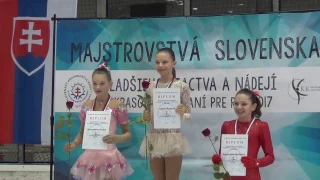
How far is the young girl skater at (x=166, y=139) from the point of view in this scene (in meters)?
4.49

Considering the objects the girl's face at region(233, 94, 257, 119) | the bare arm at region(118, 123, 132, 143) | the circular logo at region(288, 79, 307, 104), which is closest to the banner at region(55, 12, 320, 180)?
the circular logo at region(288, 79, 307, 104)

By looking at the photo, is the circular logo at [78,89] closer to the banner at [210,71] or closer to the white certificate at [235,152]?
the banner at [210,71]

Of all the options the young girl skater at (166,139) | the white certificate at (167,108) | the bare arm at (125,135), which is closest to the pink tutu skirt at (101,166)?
the bare arm at (125,135)

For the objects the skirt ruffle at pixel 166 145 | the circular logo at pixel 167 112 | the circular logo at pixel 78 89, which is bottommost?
the skirt ruffle at pixel 166 145

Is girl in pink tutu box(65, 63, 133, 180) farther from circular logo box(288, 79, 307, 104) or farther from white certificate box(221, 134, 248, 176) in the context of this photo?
circular logo box(288, 79, 307, 104)

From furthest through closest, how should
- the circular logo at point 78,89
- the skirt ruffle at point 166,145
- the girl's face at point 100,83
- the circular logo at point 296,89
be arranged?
the circular logo at point 78,89 → the circular logo at point 296,89 → the girl's face at point 100,83 → the skirt ruffle at point 166,145

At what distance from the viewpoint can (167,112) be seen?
14.8 feet

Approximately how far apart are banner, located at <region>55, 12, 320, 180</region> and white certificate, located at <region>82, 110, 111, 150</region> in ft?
2.22

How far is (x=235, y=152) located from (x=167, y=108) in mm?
759

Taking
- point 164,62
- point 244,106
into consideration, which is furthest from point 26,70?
point 244,106

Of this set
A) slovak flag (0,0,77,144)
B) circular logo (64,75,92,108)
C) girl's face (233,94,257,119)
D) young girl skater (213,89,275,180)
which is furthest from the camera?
slovak flag (0,0,77,144)

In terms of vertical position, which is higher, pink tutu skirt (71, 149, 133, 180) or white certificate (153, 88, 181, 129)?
white certificate (153, 88, 181, 129)

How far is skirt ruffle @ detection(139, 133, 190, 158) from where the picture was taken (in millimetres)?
4477

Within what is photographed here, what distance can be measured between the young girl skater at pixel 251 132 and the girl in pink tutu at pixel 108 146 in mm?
944
